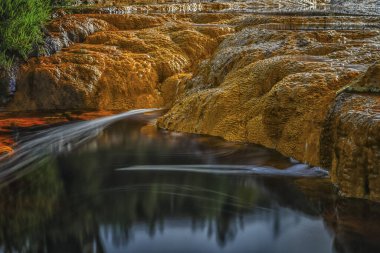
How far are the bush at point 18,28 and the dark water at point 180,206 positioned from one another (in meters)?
3.38

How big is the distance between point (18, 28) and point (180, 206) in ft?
18.7

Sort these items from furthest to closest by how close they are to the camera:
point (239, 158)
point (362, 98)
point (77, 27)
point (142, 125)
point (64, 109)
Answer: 1. point (77, 27)
2. point (64, 109)
3. point (142, 125)
4. point (239, 158)
5. point (362, 98)

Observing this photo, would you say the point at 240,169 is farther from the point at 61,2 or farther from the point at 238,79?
the point at 61,2

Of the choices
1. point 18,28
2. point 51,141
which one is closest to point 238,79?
point 51,141

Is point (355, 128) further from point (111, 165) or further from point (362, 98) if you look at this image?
point (111, 165)

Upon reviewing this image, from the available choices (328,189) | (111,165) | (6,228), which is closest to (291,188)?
(328,189)

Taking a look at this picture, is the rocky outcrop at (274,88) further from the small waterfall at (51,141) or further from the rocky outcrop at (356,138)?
the small waterfall at (51,141)

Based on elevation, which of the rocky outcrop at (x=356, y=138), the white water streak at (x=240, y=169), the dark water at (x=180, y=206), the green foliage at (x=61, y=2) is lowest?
the dark water at (x=180, y=206)

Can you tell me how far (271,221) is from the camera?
12.8 ft

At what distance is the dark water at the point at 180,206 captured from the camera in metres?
3.54

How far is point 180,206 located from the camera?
4199mm

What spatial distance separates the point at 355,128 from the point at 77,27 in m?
7.03

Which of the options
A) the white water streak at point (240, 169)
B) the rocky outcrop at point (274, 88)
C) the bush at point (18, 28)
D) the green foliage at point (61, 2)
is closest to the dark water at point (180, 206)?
the white water streak at point (240, 169)

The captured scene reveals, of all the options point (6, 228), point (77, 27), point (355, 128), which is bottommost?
point (6, 228)
